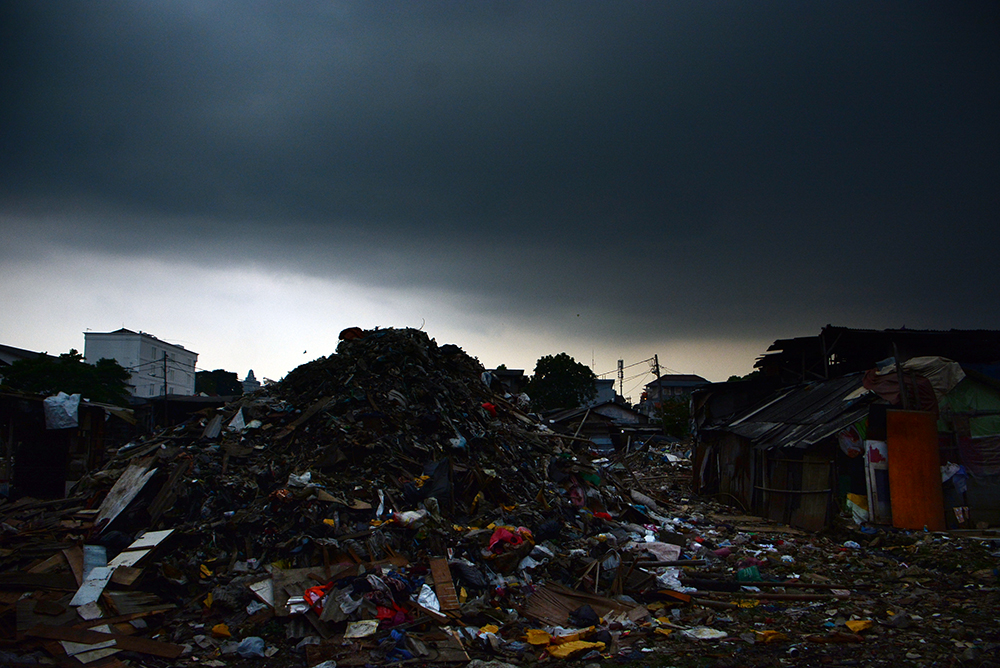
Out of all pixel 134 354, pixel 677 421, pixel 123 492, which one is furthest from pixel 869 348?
pixel 134 354

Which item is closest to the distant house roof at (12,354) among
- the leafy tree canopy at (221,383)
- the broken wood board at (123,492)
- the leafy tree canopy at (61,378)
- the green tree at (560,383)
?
the leafy tree canopy at (61,378)

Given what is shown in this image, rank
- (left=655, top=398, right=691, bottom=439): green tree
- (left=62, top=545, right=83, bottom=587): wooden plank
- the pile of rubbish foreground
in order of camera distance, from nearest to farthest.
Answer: the pile of rubbish foreground
(left=62, top=545, right=83, bottom=587): wooden plank
(left=655, top=398, right=691, bottom=439): green tree

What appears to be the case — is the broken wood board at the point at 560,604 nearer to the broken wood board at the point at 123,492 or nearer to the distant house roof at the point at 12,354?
the broken wood board at the point at 123,492

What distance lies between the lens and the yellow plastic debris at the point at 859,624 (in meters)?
7.00

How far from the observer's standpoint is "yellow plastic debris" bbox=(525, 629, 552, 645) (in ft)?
22.3

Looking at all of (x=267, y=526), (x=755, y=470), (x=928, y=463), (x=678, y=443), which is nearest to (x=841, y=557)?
(x=928, y=463)

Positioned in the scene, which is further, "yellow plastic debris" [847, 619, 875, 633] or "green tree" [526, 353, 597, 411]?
"green tree" [526, 353, 597, 411]

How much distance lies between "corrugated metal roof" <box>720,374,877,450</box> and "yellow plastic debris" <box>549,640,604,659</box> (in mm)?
8447

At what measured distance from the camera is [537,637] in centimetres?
689

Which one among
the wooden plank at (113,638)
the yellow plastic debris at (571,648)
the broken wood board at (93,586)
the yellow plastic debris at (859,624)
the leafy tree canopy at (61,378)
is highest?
the leafy tree canopy at (61,378)

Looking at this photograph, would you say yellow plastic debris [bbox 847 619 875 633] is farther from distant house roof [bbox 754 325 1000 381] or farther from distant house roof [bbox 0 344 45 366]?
distant house roof [bbox 0 344 45 366]

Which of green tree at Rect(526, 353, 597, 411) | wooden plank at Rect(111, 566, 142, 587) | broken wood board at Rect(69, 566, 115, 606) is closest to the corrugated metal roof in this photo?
wooden plank at Rect(111, 566, 142, 587)

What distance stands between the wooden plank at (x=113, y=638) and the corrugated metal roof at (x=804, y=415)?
12.1m

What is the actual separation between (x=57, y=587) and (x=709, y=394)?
2220 cm
